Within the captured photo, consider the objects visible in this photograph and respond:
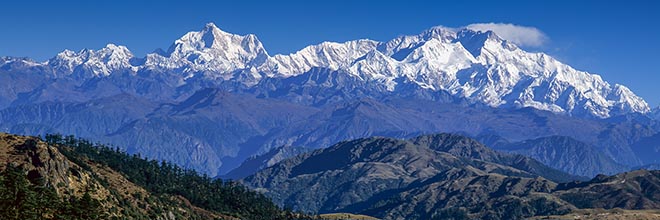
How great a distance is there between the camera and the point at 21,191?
17738cm

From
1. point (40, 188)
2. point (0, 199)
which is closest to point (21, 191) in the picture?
point (0, 199)

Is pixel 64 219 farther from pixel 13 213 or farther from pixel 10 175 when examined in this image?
pixel 10 175

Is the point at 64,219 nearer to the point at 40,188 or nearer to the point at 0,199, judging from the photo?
the point at 0,199

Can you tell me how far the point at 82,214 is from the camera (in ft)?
608

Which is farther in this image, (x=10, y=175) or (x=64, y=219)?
(x=10, y=175)

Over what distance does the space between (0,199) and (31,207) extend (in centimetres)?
619

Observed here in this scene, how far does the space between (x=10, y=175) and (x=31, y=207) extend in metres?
14.7

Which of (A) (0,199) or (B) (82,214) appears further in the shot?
(B) (82,214)

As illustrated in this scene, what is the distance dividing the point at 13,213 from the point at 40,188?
27.5 m

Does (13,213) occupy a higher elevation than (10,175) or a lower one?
lower

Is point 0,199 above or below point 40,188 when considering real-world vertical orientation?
below

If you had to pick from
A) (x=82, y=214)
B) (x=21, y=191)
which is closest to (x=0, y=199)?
(x=21, y=191)

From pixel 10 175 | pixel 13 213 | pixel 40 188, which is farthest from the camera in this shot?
pixel 40 188

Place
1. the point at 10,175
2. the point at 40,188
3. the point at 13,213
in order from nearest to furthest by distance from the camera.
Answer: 1. the point at 13,213
2. the point at 10,175
3. the point at 40,188
